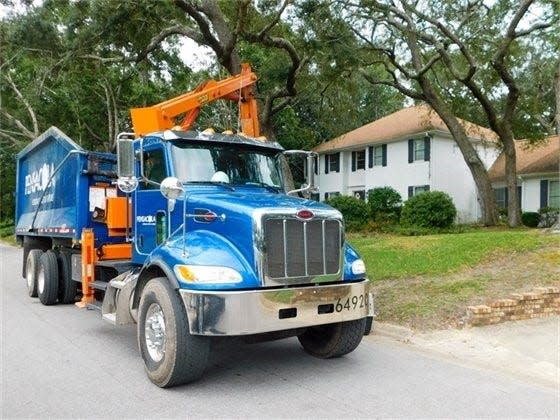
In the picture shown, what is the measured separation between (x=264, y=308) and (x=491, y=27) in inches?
742

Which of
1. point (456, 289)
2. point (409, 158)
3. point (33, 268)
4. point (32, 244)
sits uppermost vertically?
point (409, 158)

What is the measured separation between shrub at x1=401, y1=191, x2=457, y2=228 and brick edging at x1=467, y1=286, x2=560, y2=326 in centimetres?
1357

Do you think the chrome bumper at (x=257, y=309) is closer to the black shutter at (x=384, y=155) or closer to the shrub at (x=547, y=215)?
the shrub at (x=547, y=215)

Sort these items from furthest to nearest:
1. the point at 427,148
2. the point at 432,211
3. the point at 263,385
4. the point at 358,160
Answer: the point at 358,160 < the point at 427,148 < the point at 432,211 < the point at 263,385

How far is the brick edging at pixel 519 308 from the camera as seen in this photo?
25.5ft

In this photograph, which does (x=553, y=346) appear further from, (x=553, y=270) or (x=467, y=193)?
(x=467, y=193)

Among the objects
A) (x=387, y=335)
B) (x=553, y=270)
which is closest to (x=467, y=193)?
(x=553, y=270)

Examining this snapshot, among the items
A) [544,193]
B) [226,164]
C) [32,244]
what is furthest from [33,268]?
[544,193]

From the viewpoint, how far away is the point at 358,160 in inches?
1312

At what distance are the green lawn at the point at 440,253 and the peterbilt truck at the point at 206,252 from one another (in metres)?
3.88

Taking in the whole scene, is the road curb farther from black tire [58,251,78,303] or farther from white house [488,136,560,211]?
white house [488,136,560,211]

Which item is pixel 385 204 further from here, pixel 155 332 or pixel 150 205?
pixel 155 332

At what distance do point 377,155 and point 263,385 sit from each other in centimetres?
2713

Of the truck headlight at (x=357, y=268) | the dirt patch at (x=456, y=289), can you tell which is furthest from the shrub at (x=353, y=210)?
the truck headlight at (x=357, y=268)
